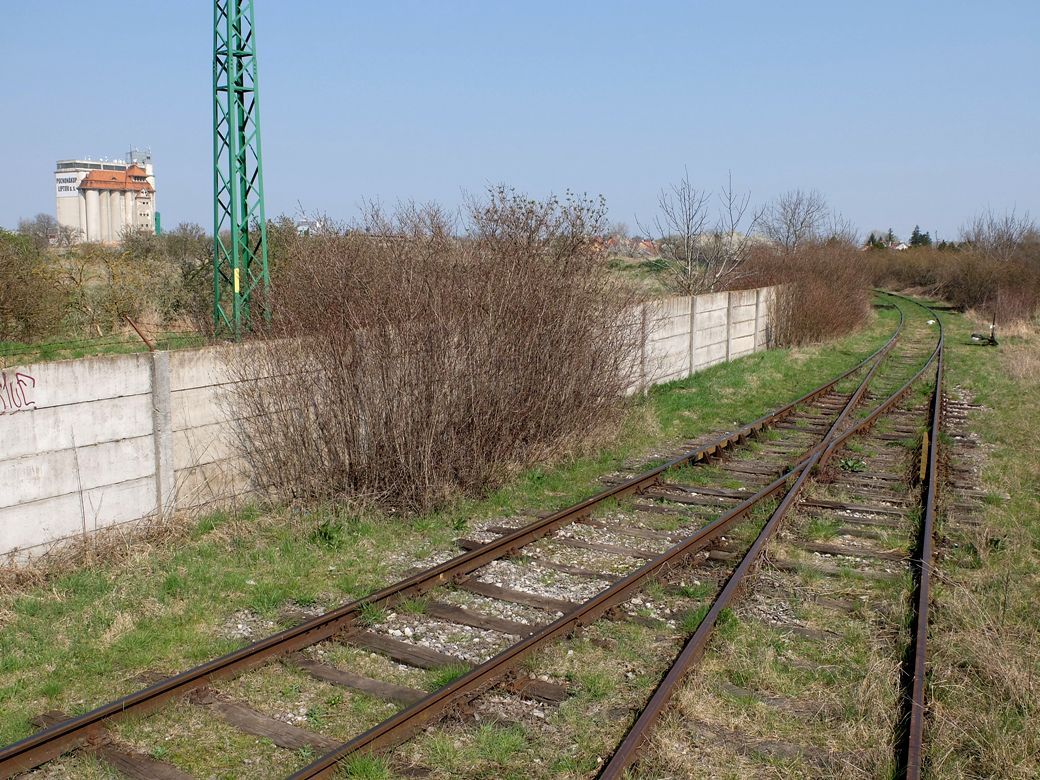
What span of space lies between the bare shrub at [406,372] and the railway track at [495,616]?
4.08 feet

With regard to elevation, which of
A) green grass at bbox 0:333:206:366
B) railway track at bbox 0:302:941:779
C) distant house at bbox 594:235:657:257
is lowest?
railway track at bbox 0:302:941:779

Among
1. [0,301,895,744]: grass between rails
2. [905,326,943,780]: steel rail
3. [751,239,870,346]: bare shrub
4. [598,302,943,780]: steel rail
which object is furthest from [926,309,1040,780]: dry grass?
[751,239,870,346]: bare shrub

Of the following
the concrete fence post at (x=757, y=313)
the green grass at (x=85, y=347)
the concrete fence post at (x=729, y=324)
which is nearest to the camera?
the green grass at (x=85, y=347)

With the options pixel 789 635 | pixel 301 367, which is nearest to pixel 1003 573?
pixel 789 635

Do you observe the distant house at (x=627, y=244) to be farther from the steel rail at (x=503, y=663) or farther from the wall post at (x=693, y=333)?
the steel rail at (x=503, y=663)

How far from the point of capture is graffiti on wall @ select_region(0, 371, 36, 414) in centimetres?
691

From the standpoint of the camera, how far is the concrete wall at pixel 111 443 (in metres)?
7.08

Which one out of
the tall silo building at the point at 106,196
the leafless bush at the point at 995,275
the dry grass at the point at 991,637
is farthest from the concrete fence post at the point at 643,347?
the tall silo building at the point at 106,196

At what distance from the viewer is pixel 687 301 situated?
19.1 meters

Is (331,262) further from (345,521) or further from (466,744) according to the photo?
(466,744)

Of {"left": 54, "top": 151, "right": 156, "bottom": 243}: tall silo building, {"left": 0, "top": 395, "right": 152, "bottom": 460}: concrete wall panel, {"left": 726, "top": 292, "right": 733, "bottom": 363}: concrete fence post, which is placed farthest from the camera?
{"left": 54, "top": 151, "right": 156, "bottom": 243}: tall silo building

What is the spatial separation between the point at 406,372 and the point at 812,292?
21.2 m

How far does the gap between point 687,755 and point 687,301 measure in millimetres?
15080

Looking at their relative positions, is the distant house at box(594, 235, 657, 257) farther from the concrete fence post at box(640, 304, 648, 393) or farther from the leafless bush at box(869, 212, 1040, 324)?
the leafless bush at box(869, 212, 1040, 324)
